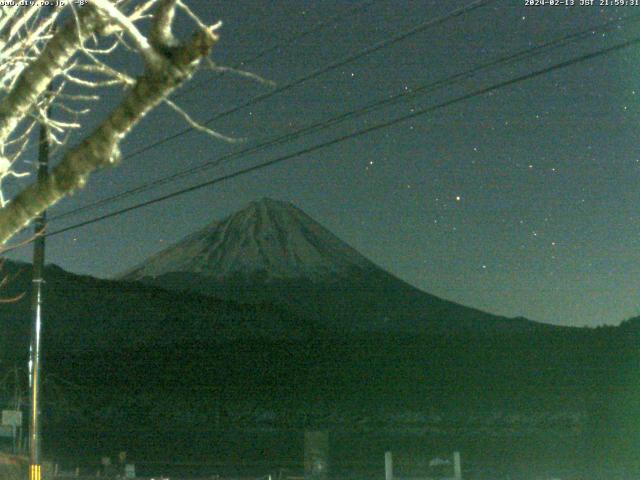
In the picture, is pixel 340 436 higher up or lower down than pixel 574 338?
lower down

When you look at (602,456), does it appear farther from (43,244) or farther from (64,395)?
(64,395)

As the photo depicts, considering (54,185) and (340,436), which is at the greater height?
(54,185)

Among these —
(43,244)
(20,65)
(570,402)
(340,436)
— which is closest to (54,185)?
(20,65)

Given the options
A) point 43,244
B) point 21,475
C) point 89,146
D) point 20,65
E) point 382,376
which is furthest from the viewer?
point 382,376

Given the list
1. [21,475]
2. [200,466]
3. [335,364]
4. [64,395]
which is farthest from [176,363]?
[21,475]

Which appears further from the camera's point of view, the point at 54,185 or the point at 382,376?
the point at 382,376

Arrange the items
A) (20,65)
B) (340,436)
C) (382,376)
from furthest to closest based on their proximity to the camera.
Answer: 1. (382,376)
2. (340,436)
3. (20,65)

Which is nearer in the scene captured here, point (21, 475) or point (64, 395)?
point (21, 475)

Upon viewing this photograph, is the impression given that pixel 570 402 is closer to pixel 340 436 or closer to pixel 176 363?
pixel 340 436

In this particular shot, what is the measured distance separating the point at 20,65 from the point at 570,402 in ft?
303

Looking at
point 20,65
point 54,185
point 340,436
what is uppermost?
point 20,65

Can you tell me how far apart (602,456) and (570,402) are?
45059 millimetres

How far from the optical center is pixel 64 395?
91250 mm

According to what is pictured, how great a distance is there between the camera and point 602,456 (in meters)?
50.3
